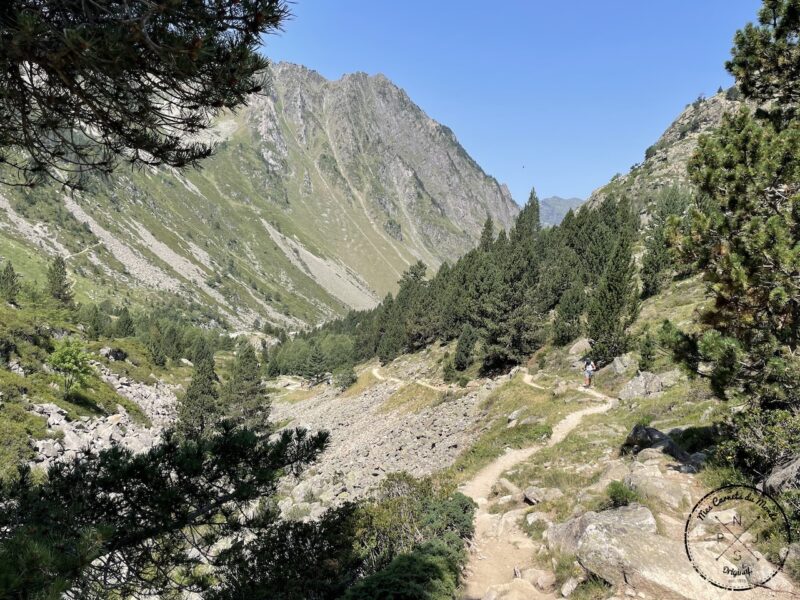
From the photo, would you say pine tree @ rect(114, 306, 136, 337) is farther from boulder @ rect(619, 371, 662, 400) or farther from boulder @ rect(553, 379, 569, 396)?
boulder @ rect(619, 371, 662, 400)

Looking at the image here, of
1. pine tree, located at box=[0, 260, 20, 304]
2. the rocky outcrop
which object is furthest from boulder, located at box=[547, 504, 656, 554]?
pine tree, located at box=[0, 260, 20, 304]

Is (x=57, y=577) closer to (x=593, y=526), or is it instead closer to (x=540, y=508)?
(x=593, y=526)

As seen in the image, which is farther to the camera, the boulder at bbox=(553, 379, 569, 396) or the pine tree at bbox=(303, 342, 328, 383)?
the pine tree at bbox=(303, 342, 328, 383)

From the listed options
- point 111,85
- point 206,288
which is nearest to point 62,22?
point 111,85

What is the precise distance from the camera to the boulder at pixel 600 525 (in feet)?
30.8

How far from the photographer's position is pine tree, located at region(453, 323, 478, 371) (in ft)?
168

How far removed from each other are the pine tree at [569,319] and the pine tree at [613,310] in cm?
642

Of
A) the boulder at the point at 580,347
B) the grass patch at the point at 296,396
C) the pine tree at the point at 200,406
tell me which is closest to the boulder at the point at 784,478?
the boulder at the point at 580,347

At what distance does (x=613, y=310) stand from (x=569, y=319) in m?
9.88

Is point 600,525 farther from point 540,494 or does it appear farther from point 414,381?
point 414,381

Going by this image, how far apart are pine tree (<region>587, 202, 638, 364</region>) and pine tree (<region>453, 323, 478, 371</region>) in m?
16.7

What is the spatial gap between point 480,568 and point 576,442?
9.34 m

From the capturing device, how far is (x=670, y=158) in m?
127

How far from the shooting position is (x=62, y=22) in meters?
5.37
